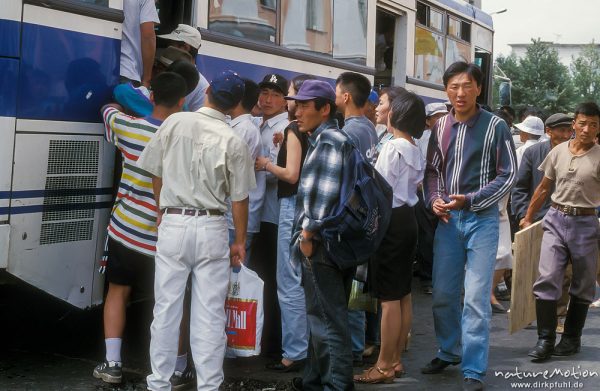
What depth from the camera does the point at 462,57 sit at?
12484 millimetres

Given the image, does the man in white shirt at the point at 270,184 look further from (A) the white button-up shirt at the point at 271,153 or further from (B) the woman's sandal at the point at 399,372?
(B) the woman's sandal at the point at 399,372

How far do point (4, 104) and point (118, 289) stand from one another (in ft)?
4.33

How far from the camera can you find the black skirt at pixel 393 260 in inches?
223

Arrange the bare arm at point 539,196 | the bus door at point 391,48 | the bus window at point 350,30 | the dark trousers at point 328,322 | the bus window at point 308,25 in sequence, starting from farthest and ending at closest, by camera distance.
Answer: the bus door at point 391,48, the bus window at point 350,30, the bus window at point 308,25, the bare arm at point 539,196, the dark trousers at point 328,322

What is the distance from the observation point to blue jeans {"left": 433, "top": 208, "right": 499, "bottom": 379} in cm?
552

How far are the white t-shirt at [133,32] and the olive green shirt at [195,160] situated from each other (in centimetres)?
89

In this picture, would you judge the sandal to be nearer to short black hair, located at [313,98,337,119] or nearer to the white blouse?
the white blouse

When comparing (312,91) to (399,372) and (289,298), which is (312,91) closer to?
(289,298)

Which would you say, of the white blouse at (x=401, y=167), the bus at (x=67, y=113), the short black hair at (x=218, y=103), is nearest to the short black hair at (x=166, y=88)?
the short black hair at (x=218, y=103)

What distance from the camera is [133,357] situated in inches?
246

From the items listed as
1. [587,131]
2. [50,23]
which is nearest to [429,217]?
[587,131]

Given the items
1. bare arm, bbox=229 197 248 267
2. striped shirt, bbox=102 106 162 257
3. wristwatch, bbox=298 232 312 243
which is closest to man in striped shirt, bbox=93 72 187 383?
striped shirt, bbox=102 106 162 257

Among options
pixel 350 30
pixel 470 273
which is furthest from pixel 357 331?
pixel 350 30

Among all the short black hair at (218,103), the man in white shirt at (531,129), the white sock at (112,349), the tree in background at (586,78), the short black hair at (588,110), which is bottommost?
the white sock at (112,349)
